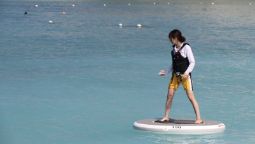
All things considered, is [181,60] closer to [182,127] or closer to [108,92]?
[182,127]

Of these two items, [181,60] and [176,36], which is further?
[181,60]

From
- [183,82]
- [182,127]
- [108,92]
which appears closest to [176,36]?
[183,82]

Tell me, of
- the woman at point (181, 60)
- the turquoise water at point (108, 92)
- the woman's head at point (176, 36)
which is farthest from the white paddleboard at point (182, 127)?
the woman's head at point (176, 36)

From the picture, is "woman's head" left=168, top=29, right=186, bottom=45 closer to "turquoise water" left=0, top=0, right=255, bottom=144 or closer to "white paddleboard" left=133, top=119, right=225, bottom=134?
"white paddleboard" left=133, top=119, right=225, bottom=134

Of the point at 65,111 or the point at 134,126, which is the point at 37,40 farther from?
the point at 134,126

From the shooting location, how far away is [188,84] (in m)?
8.41

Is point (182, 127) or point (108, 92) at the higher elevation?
point (108, 92)

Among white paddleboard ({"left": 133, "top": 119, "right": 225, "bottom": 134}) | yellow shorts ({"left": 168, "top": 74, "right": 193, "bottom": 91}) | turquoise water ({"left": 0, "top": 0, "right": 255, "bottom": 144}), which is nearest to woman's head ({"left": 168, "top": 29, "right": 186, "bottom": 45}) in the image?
yellow shorts ({"left": 168, "top": 74, "right": 193, "bottom": 91})

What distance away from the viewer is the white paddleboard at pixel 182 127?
333 inches

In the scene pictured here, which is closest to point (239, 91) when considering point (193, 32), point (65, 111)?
point (65, 111)

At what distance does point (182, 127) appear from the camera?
848 centimetres

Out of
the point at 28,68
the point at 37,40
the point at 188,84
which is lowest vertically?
the point at 188,84

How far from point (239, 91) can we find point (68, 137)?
4.64 meters

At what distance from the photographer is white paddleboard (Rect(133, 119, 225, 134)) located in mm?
8469
